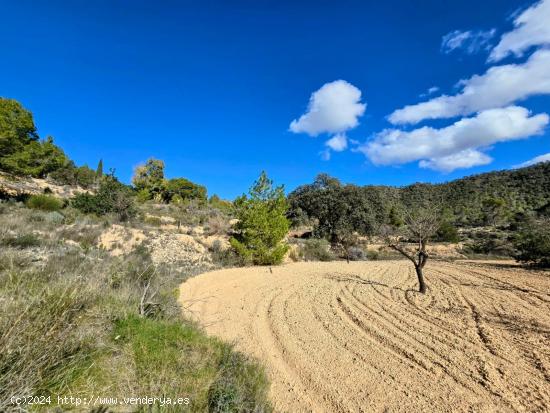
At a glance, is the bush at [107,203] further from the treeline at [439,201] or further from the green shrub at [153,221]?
the treeline at [439,201]

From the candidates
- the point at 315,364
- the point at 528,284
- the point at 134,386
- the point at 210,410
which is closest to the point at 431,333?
the point at 315,364

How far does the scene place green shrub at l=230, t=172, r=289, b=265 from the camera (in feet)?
53.4

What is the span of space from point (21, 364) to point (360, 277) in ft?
39.0

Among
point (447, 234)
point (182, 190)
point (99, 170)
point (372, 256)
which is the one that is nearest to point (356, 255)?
point (372, 256)

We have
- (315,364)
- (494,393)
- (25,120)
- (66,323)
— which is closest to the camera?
(66,323)

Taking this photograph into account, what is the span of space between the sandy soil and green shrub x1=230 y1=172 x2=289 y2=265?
189 inches

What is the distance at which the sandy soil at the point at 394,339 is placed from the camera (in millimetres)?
4277

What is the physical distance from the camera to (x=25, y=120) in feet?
72.4

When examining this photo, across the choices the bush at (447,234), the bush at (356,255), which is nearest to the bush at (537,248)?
the bush at (356,255)

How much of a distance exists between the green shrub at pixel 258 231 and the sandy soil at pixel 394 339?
15.8 feet

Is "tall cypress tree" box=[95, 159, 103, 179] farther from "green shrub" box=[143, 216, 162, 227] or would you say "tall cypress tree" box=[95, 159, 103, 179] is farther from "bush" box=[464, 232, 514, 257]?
"bush" box=[464, 232, 514, 257]

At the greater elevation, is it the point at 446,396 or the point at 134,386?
the point at 134,386

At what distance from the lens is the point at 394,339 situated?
607 cm

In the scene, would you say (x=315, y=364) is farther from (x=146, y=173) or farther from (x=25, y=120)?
(x=146, y=173)
